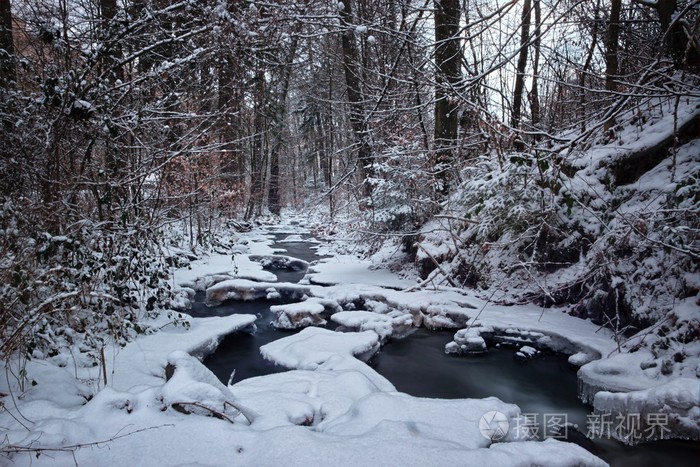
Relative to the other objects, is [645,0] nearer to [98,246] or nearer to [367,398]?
[367,398]

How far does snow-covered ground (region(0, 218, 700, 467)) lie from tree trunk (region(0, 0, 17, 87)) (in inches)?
122

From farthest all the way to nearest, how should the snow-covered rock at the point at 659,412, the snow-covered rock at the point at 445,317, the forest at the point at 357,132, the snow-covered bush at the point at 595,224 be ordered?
the snow-covered rock at the point at 445,317
the snow-covered bush at the point at 595,224
the forest at the point at 357,132
the snow-covered rock at the point at 659,412

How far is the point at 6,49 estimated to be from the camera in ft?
14.8

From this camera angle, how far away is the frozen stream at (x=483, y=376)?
3232 millimetres

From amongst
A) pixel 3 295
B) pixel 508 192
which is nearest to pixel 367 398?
pixel 3 295

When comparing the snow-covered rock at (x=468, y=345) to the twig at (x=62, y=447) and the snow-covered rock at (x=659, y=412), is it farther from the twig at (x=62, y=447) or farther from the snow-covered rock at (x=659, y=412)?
the twig at (x=62, y=447)

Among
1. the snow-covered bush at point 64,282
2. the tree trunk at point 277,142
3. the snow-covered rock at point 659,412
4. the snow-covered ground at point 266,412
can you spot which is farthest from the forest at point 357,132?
the tree trunk at point 277,142

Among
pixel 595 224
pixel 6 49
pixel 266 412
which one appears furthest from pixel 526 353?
pixel 6 49

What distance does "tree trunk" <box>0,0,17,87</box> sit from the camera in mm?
4118

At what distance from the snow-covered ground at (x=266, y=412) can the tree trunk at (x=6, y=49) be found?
122 inches

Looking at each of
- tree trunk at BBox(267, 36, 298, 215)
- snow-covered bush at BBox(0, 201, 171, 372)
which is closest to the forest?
snow-covered bush at BBox(0, 201, 171, 372)

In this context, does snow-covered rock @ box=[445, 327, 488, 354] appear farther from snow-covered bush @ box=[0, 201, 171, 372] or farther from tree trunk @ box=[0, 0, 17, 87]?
tree trunk @ box=[0, 0, 17, 87]

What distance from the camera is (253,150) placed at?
1817 centimetres

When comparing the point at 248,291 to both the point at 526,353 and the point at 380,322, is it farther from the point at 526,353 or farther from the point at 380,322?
the point at 526,353
